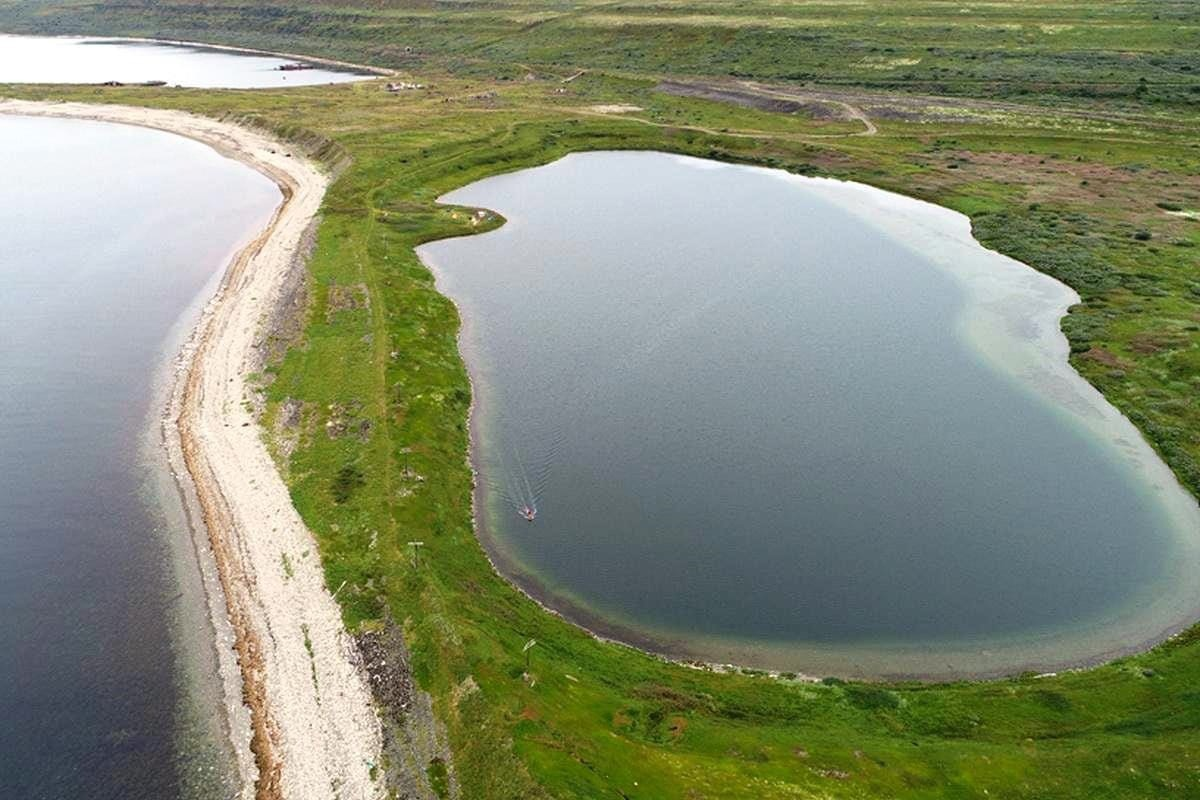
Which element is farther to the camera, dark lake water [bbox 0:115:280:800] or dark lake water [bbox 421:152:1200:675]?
dark lake water [bbox 421:152:1200:675]

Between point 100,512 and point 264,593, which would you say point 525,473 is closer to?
point 264,593

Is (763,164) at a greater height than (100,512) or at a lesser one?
greater

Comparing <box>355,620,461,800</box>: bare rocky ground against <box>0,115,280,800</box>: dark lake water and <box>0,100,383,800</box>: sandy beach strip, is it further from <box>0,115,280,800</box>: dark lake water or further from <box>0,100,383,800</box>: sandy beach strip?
<box>0,115,280,800</box>: dark lake water

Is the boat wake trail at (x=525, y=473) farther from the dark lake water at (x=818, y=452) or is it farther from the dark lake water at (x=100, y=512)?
the dark lake water at (x=100, y=512)

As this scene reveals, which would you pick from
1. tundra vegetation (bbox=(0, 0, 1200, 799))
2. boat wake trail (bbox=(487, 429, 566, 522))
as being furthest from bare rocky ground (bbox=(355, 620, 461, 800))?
boat wake trail (bbox=(487, 429, 566, 522))

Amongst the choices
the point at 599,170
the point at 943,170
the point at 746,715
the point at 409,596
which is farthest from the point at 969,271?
the point at 409,596

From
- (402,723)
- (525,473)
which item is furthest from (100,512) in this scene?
(402,723)

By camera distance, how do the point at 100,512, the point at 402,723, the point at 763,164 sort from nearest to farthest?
the point at 402,723, the point at 100,512, the point at 763,164
